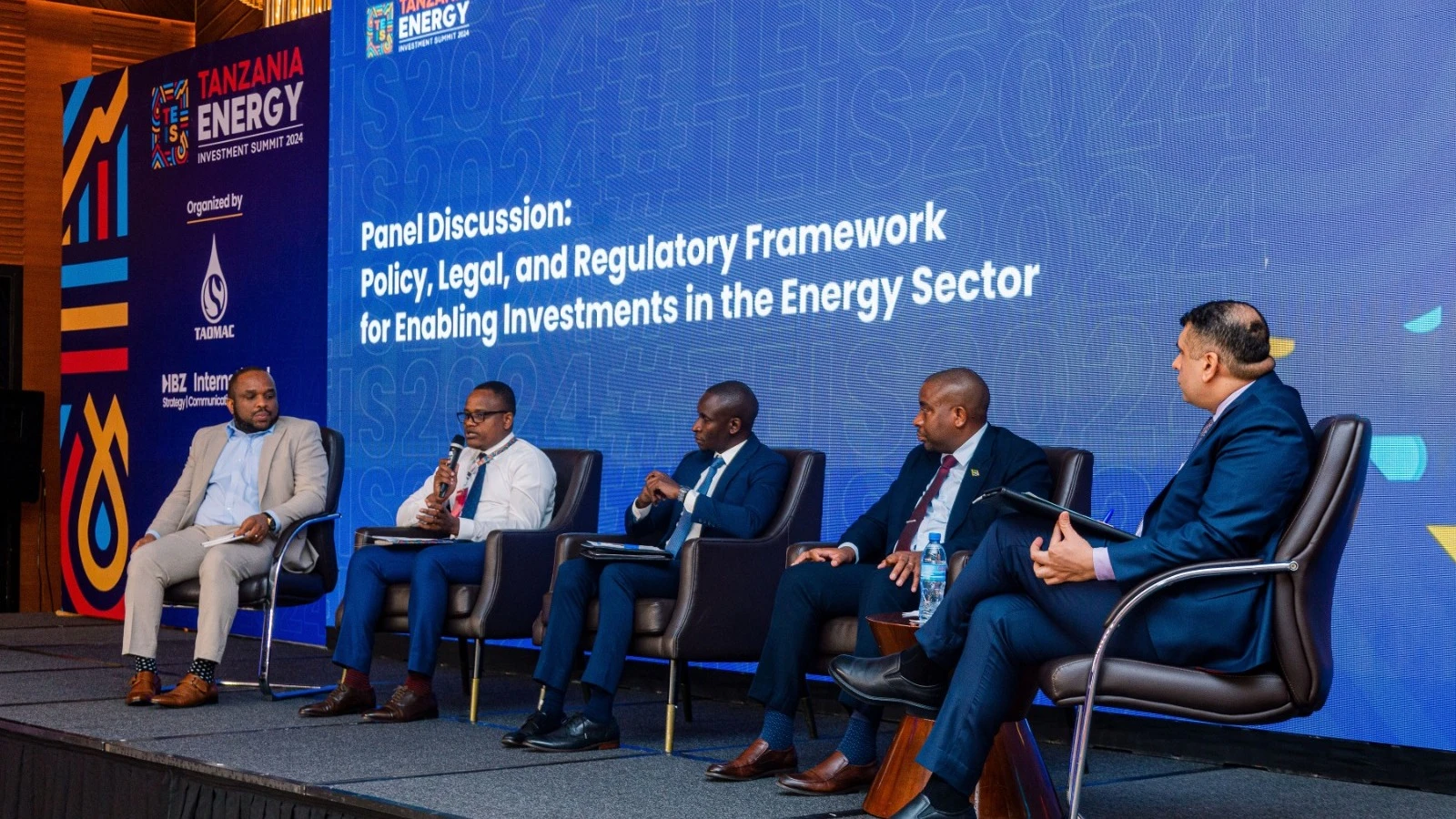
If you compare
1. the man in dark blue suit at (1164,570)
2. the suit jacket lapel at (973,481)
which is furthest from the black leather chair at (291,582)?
the man in dark blue suit at (1164,570)

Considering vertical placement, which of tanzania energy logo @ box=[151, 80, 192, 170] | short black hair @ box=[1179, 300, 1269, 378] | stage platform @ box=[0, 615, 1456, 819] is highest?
tanzania energy logo @ box=[151, 80, 192, 170]

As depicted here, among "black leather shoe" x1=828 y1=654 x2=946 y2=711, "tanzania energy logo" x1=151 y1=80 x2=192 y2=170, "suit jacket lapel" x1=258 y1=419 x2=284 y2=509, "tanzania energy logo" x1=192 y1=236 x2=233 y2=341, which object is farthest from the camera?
"tanzania energy logo" x1=151 y1=80 x2=192 y2=170

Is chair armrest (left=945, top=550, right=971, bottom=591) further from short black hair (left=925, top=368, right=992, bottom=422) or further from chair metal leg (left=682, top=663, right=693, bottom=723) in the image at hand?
chair metal leg (left=682, top=663, right=693, bottom=723)

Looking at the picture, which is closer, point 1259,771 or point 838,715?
point 1259,771

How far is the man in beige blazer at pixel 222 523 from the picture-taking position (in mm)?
5449

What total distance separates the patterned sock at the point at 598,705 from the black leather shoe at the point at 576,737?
0.5 inches

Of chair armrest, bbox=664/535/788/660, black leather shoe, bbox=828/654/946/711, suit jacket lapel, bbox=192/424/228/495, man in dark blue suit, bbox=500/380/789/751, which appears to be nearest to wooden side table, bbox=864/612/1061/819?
black leather shoe, bbox=828/654/946/711

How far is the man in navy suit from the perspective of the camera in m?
3.95

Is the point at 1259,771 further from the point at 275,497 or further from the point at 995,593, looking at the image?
the point at 275,497

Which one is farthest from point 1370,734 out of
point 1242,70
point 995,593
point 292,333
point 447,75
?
point 292,333

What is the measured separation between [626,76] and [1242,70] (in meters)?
2.60

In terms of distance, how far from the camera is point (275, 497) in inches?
228

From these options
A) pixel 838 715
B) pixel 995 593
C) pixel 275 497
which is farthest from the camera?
pixel 275 497

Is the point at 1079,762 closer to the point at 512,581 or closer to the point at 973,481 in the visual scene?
the point at 973,481
